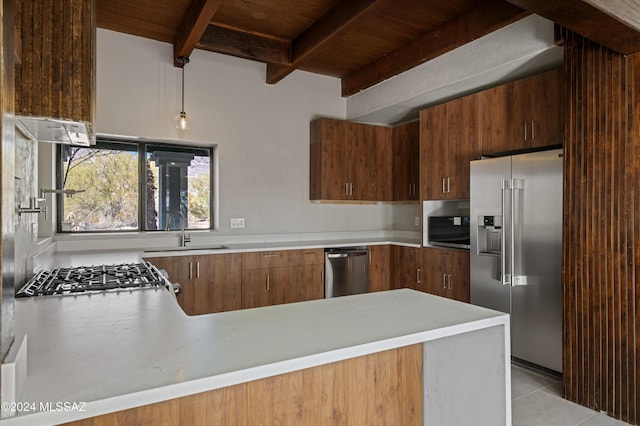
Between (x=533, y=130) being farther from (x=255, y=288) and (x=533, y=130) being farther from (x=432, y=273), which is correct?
(x=255, y=288)

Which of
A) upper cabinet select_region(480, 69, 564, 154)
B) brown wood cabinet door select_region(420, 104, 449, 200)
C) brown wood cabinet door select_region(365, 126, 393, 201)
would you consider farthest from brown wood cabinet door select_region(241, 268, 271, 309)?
upper cabinet select_region(480, 69, 564, 154)

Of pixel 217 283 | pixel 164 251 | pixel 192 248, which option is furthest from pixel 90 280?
pixel 192 248

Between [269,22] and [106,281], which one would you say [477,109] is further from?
[106,281]

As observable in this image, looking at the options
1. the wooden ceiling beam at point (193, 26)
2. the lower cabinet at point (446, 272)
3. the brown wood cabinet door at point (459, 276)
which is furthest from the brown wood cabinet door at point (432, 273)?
the wooden ceiling beam at point (193, 26)

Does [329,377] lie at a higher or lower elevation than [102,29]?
lower

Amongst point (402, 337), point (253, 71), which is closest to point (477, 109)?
point (253, 71)

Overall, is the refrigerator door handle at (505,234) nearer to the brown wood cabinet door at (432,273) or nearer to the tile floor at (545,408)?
the tile floor at (545,408)

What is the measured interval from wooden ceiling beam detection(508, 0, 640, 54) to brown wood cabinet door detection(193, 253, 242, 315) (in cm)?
311

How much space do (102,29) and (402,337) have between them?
4.13 m

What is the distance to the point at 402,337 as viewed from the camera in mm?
1127

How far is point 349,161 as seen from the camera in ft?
15.9

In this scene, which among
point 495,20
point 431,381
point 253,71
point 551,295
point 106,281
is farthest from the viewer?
point 253,71

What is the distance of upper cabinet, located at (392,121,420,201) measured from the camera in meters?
4.82

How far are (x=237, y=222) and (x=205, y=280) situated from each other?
91cm
